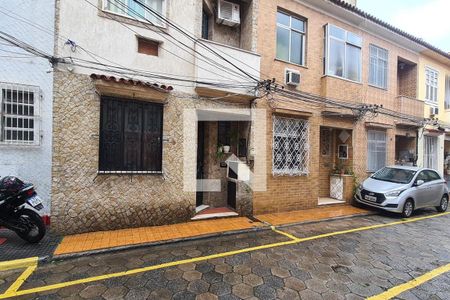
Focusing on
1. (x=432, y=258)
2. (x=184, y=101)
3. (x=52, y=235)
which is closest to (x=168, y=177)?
(x=184, y=101)

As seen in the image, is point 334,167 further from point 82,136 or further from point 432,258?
point 82,136

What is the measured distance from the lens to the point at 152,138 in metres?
6.22

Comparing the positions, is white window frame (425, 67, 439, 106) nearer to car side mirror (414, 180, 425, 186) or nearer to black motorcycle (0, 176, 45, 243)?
car side mirror (414, 180, 425, 186)

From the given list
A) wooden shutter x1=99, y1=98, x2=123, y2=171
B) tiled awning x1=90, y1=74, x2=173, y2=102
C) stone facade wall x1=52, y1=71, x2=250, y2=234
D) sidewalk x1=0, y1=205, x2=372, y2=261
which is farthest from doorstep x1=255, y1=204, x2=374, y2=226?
tiled awning x1=90, y1=74, x2=173, y2=102

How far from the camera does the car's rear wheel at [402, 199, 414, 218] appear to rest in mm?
8031

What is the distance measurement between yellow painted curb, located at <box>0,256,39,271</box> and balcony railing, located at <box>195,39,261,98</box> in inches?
197

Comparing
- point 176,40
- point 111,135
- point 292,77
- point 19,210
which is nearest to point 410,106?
point 292,77

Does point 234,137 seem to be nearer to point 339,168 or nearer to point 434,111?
point 339,168

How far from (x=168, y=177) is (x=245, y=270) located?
3.13 m

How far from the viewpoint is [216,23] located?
784 cm

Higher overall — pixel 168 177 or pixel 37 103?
pixel 37 103

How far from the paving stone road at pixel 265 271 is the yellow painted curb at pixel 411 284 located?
76mm

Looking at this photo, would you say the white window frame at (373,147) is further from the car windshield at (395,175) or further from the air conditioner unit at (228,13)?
the air conditioner unit at (228,13)

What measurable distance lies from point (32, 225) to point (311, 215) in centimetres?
718
